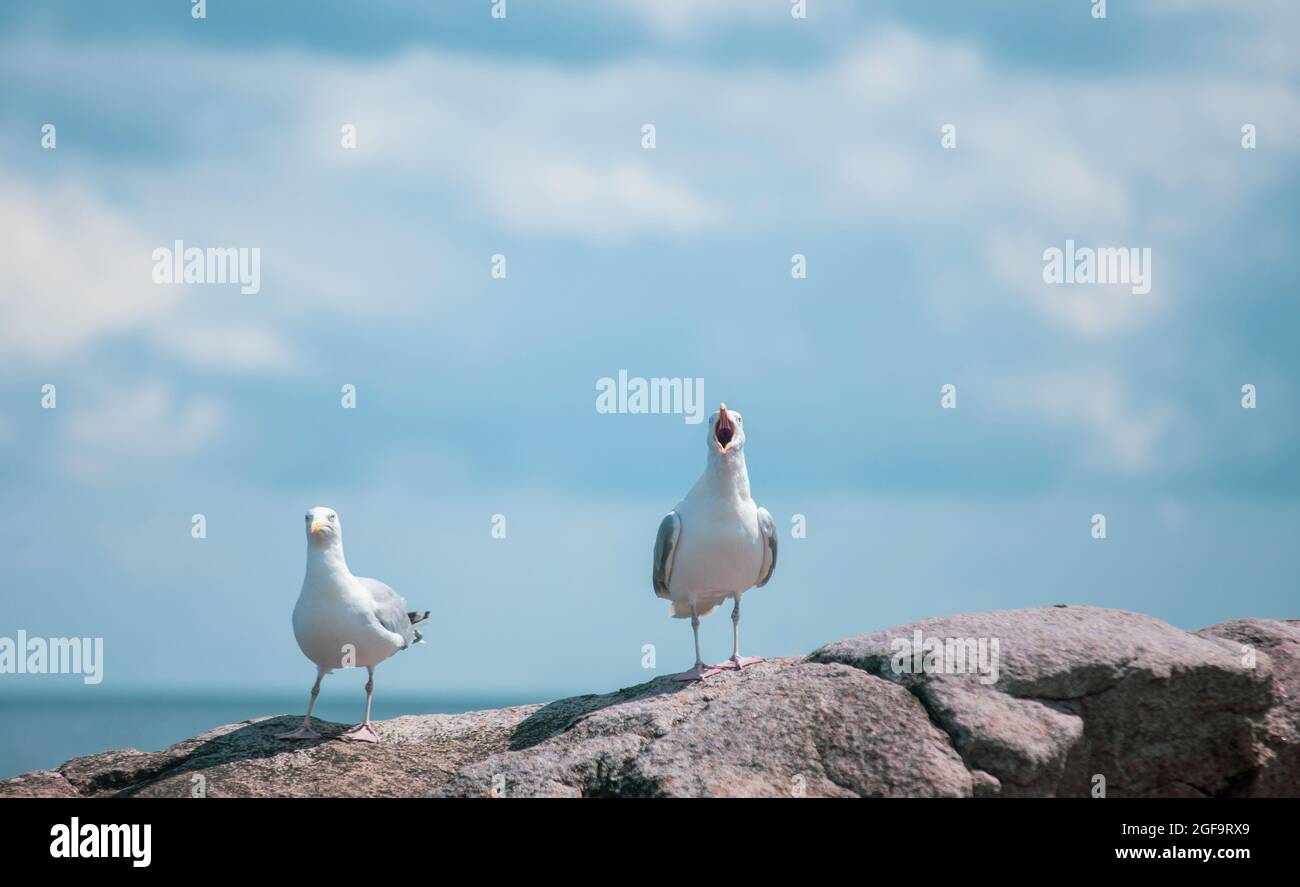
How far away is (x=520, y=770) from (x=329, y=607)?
13.0 ft

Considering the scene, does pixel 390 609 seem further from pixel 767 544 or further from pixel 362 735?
pixel 767 544

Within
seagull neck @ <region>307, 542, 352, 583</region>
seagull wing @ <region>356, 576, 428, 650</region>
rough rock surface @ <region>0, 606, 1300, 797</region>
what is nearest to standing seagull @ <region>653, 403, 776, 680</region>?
rough rock surface @ <region>0, 606, 1300, 797</region>

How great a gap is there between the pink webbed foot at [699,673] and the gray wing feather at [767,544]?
1.45 meters

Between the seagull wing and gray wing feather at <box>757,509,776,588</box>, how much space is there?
3.62m

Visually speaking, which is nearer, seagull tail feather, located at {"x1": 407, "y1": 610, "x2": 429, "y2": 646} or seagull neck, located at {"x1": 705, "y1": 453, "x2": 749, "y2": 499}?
seagull neck, located at {"x1": 705, "y1": 453, "x2": 749, "y2": 499}

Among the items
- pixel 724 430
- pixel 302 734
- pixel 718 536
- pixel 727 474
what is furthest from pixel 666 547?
pixel 302 734

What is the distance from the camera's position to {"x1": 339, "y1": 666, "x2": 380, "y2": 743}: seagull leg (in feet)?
38.2

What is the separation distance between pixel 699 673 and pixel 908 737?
125 inches

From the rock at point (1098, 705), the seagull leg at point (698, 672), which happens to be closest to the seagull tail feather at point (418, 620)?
the seagull leg at point (698, 672)

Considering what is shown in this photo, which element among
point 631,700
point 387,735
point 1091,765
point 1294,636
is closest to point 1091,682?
point 1091,765

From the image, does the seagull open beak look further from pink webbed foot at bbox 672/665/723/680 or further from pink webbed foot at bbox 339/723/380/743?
pink webbed foot at bbox 339/723/380/743

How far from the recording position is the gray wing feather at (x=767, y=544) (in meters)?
12.7

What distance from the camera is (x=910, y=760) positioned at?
841cm
